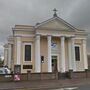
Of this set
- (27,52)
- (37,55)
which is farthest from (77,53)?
(27,52)

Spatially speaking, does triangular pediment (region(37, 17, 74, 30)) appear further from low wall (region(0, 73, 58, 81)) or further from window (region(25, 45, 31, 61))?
low wall (region(0, 73, 58, 81))

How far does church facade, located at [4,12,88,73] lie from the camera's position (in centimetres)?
3791

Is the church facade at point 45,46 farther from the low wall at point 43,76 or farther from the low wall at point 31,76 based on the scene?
the low wall at point 31,76

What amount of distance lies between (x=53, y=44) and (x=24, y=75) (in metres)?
12.7

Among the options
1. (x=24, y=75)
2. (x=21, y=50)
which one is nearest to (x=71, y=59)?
(x=21, y=50)

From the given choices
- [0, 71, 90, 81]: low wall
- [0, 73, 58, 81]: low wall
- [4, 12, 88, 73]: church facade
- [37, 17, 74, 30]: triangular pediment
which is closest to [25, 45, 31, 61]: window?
[4, 12, 88, 73]: church facade

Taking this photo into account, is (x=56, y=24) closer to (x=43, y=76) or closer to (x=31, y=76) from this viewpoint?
(x=43, y=76)

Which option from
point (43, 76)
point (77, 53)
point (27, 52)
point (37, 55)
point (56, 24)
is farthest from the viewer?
point (77, 53)

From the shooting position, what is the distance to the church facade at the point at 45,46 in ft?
124

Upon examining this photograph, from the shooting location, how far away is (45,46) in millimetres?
39750

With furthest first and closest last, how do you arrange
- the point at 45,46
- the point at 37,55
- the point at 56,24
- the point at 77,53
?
the point at 77,53
the point at 45,46
the point at 56,24
the point at 37,55

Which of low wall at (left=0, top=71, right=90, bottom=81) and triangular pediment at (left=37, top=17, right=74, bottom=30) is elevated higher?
triangular pediment at (left=37, top=17, right=74, bottom=30)

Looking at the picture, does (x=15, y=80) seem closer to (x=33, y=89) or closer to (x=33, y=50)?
(x=33, y=89)

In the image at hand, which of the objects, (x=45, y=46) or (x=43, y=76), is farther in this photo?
(x=45, y=46)
